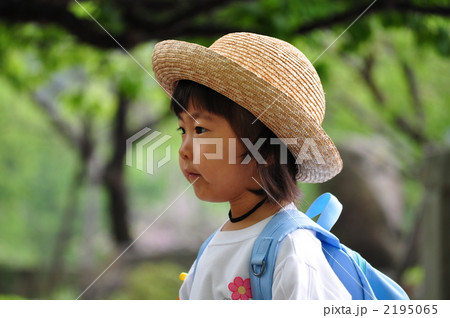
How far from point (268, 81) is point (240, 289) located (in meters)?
0.38

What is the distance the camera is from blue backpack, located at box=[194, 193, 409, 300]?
1076mm

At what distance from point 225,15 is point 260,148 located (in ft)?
6.99

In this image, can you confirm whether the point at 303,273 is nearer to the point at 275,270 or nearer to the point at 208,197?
the point at 275,270

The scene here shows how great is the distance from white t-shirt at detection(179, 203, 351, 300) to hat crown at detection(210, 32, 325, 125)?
0.21 m

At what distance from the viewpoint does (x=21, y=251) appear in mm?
9047

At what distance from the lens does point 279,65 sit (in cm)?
118

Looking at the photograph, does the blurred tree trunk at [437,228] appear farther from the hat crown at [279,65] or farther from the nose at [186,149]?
the nose at [186,149]

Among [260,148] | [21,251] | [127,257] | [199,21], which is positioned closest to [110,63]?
[127,257]

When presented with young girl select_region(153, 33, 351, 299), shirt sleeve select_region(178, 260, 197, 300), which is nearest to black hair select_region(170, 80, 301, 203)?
young girl select_region(153, 33, 351, 299)

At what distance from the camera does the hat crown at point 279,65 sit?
117 centimetres
